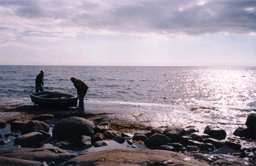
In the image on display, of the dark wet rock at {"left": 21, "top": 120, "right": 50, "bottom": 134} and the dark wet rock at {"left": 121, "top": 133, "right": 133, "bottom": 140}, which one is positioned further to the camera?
the dark wet rock at {"left": 21, "top": 120, "right": 50, "bottom": 134}

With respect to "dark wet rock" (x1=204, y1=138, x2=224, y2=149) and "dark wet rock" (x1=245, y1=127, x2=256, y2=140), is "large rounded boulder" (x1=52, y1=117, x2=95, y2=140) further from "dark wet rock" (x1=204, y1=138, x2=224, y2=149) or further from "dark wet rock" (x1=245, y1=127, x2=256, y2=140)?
"dark wet rock" (x1=245, y1=127, x2=256, y2=140)

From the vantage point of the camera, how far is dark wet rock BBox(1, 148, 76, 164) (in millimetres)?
6379

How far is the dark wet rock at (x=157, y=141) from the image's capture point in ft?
26.8

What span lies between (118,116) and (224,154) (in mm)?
7145

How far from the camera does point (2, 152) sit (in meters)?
6.83

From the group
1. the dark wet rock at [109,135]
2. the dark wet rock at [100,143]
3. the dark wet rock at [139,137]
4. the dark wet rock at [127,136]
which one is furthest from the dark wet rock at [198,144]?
the dark wet rock at [100,143]

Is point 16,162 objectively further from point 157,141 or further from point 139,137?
point 157,141

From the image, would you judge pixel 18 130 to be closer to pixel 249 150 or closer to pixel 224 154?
pixel 224 154

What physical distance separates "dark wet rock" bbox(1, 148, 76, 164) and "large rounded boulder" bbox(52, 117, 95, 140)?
1.75 meters

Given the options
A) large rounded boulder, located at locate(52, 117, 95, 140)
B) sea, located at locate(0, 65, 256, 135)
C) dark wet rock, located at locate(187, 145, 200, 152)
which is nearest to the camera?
dark wet rock, located at locate(187, 145, 200, 152)

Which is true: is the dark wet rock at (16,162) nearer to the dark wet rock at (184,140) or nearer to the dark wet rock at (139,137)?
the dark wet rock at (139,137)

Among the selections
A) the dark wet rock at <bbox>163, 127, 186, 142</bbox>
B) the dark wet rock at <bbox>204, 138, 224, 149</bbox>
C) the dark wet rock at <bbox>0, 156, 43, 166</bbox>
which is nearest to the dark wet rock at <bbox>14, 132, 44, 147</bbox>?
the dark wet rock at <bbox>0, 156, 43, 166</bbox>

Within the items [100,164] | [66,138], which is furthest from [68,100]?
[100,164]

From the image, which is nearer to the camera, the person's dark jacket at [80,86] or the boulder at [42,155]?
the boulder at [42,155]
